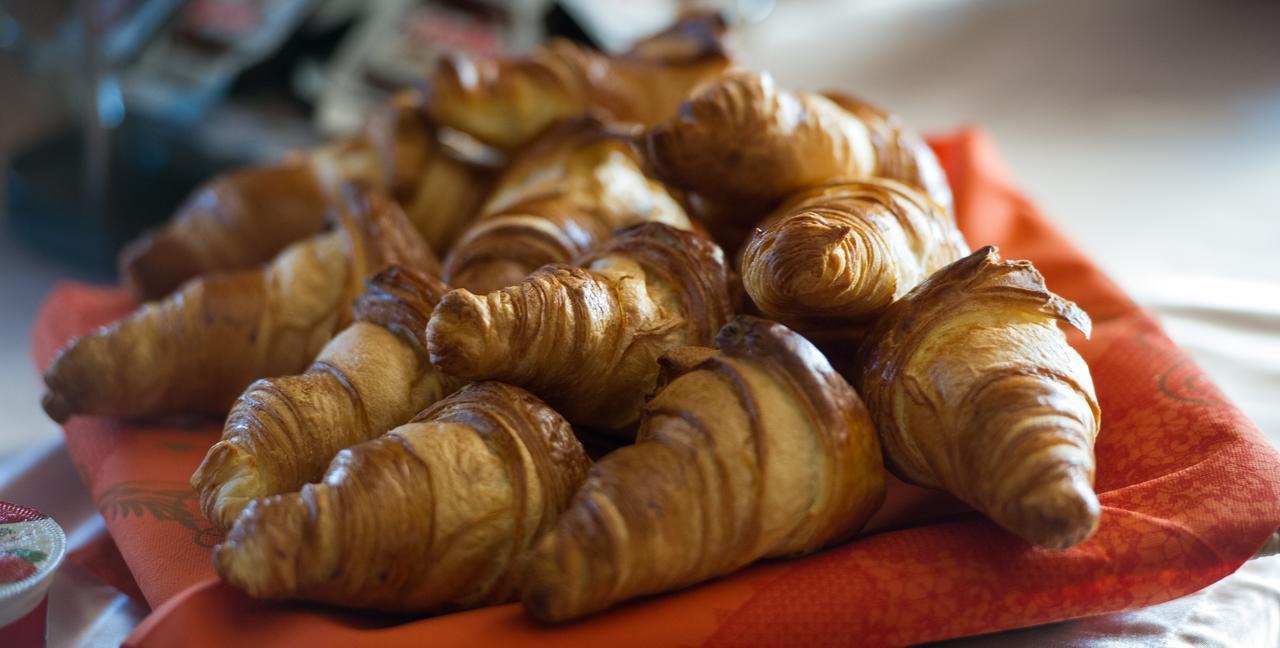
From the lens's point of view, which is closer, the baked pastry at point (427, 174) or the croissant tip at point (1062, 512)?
the croissant tip at point (1062, 512)

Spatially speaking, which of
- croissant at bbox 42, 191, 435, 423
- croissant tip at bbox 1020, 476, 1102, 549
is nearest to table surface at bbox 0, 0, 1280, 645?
croissant at bbox 42, 191, 435, 423

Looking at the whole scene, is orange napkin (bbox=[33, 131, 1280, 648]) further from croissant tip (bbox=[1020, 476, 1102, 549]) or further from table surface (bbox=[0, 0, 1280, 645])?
table surface (bbox=[0, 0, 1280, 645])

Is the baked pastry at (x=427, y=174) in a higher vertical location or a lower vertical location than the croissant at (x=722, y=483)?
higher

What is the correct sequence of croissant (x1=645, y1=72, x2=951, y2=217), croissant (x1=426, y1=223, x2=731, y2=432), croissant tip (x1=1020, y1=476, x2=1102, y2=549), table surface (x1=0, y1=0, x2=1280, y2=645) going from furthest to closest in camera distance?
table surface (x1=0, y1=0, x2=1280, y2=645), croissant (x1=645, y1=72, x2=951, y2=217), croissant (x1=426, y1=223, x2=731, y2=432), croissant tip (x1=1020, y1=476, x2=1102, y2=549)

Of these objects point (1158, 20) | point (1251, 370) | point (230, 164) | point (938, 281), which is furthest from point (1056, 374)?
point (1158, 20)

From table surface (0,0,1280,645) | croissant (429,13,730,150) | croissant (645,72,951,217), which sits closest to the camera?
croissant (645,72,951,217)

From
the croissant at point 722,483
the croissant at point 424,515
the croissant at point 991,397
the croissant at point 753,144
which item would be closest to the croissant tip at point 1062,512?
the croissant at point 991,397

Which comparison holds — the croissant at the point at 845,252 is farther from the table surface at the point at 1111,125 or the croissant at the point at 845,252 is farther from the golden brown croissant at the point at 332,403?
the table surface at the point at 1111,125

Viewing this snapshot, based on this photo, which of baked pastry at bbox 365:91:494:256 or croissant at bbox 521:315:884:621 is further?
baked pastry at bbox 365:91:494:256
